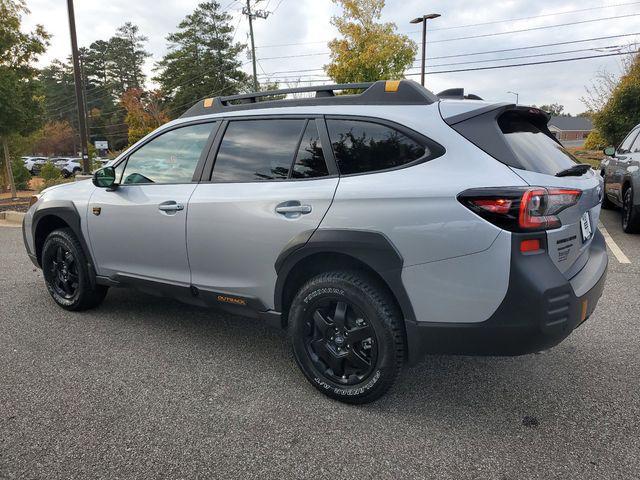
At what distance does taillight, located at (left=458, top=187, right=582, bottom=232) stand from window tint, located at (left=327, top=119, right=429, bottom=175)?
42cm

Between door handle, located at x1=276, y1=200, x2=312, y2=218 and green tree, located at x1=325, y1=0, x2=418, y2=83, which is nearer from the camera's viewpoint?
door handle, located at x1=276, y1=200, x2=312, y2=218

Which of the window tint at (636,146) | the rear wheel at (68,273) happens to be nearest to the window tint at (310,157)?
the rear wheel at (68,273)

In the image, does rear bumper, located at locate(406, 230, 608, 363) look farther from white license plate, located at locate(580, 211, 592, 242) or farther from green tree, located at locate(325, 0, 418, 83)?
green tree, located at locate(325, 0, 418, 83)

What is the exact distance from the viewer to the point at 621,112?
21203mm

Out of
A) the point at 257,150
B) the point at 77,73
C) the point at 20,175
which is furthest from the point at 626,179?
the point at 20,175

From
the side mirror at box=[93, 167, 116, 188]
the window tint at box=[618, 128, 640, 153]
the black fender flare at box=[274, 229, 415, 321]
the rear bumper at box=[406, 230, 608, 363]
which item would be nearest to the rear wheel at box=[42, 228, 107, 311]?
the side mirror at box=[93, 167, 116, 188]

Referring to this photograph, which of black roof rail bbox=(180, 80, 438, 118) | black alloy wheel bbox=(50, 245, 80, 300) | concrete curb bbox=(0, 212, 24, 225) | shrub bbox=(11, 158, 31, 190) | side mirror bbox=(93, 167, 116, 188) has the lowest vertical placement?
concrete curb bbox=(0, 212, 24, 225)

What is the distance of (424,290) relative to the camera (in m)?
2.32

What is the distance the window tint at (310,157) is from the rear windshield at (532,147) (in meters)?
0.97

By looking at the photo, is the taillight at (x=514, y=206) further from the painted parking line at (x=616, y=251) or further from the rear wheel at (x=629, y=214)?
the rear wheel at (x=629, y=214)

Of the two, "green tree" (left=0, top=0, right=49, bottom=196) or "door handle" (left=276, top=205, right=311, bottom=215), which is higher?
"green tree" (left=0, top=0, right=49, bottom=196)

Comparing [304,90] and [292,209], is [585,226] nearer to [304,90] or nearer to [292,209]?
[292,209]

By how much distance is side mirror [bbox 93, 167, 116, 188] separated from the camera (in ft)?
12.1

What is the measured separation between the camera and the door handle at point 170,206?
3.22 meters
